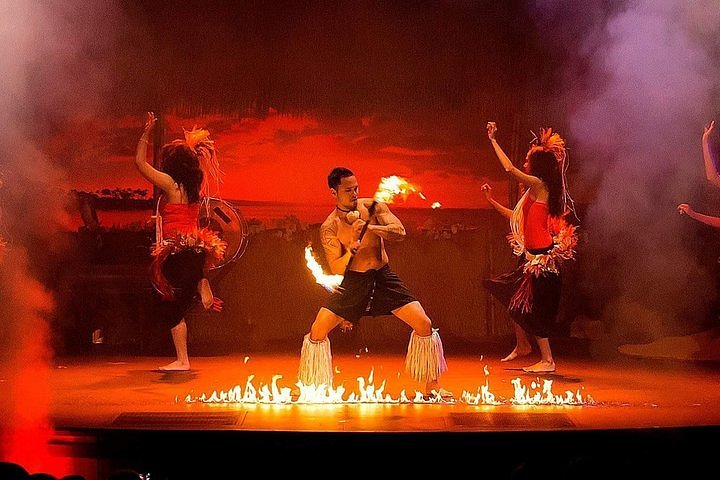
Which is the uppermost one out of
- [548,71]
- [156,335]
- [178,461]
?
[548,71]

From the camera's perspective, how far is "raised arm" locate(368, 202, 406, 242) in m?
8.02

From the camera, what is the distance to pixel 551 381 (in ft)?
30.2

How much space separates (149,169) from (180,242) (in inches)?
27.7

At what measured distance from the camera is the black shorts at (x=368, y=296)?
8.20 meters

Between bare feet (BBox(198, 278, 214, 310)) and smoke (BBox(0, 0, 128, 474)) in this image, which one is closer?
bare feet (BBox(198, 278, 214, 310))

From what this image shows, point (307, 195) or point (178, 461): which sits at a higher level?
point (307, 195)

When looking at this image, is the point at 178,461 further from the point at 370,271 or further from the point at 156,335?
the point at 156,335

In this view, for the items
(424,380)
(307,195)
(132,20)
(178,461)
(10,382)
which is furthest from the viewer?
(307,195)

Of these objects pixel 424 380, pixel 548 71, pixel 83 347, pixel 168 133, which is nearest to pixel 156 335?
pixel 83 347

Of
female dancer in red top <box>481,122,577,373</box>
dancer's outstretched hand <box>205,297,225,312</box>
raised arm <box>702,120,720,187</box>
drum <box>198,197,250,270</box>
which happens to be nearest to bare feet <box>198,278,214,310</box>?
dancer's outstretched hand <box>205,297,225,312</box>

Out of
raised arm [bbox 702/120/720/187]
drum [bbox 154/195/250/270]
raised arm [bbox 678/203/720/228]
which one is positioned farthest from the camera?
drum [bbox 154/195/250/270]

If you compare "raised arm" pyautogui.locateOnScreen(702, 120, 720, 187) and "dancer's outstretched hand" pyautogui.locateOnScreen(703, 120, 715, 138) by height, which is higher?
"dancer's outstretched hand" pyautogui.locateOnScreen(703, 120, 715, 138)

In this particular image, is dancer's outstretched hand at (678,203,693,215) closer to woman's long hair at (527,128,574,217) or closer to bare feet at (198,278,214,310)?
woman's long hair at (527,128,574,217)

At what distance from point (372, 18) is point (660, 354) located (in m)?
4.32
